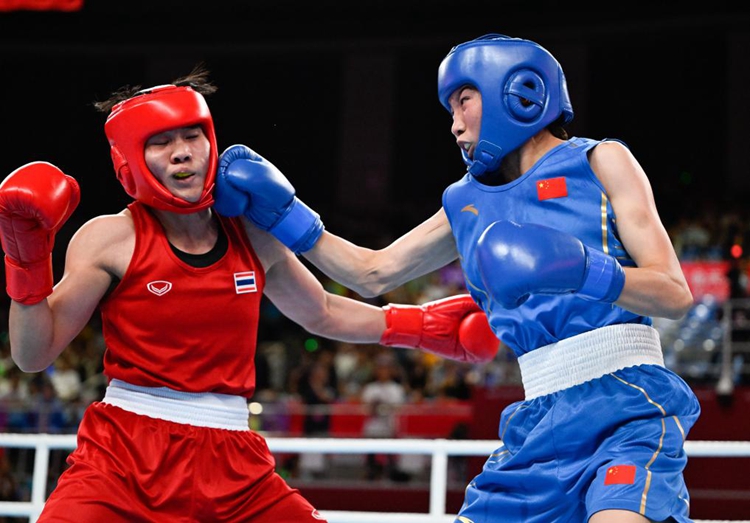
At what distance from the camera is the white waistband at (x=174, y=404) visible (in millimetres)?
2508

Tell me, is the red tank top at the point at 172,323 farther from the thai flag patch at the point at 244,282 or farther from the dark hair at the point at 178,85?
the dark hair at the point at 178,85

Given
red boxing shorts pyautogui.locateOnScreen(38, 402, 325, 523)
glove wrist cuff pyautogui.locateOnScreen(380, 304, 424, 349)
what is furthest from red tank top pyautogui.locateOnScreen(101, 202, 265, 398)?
glove wrist cuff pyautogui.locateOnScreen(380, 304, 424, 349)

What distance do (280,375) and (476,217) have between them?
759 centimetres

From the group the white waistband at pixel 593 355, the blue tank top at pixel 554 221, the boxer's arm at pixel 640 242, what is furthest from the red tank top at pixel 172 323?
the boxer's arm at pixel 640 242

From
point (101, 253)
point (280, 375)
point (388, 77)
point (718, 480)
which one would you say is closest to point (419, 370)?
point (280, 375)

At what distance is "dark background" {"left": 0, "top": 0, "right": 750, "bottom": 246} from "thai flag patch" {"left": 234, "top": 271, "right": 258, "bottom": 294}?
10.8 m

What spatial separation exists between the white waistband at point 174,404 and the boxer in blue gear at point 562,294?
567 mm

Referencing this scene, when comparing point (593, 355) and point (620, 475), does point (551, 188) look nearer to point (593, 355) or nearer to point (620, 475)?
point (593, 355)

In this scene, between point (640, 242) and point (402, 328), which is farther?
point (402, 328)

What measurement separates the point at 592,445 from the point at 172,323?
1097 mm

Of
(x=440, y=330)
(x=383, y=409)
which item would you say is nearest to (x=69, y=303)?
(x=440, y=330)

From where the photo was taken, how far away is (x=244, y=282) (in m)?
2.64

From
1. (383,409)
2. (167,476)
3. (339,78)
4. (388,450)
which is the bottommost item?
Result: (383,409)

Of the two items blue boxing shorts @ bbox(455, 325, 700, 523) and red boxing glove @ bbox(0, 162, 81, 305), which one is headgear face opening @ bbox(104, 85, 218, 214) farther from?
blue boxing shorts @ bbox(455, 325, 700, 523)
